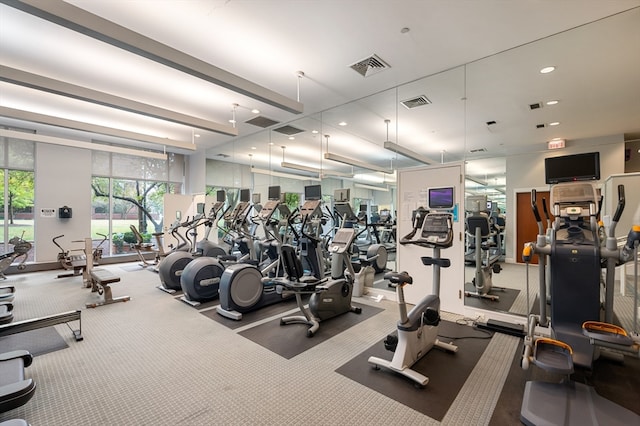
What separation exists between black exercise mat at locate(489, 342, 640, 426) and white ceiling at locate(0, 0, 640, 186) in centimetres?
284

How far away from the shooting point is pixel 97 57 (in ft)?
13.4

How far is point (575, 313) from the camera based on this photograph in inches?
104

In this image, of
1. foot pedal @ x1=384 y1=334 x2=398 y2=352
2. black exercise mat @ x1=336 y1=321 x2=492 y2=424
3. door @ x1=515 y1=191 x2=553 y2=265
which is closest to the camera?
black exercise mat @ x1=336 y1=321 x2=492 y2=424

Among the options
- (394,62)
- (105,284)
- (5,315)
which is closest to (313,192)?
(394,62)

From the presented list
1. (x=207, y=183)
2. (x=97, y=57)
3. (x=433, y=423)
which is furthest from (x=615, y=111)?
(x=207, y=183)

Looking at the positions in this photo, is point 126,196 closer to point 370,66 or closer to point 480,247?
point 370,66

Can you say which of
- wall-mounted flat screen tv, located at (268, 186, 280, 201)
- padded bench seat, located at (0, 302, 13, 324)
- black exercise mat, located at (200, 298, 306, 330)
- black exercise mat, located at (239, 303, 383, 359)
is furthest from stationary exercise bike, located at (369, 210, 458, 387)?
padded bench seat, located at (0, 302, 13, 324)

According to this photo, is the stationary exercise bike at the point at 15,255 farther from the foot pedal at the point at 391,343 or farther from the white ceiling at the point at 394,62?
the foot pedal at the point at 391,343

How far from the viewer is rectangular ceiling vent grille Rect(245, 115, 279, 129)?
21.6 feet

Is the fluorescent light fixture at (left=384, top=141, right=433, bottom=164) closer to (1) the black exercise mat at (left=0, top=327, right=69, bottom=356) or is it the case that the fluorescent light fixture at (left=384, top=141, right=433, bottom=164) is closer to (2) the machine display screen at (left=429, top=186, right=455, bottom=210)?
(2) the machine display screen at (left=429, top=186, right=455, bottom=210)

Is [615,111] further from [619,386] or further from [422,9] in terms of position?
[619,386]

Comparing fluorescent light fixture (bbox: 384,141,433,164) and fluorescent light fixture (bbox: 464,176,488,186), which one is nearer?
fluorescent light fixture (bbox: 464,176,488,186)

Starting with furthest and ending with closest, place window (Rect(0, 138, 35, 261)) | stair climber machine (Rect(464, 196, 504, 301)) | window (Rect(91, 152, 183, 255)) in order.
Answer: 1. window (Rect(91, 152, 183, 255))
2. window (Rect(0, 138, 35, 261))
3. stair climber machine (Rect(464, 196, 504, 301))

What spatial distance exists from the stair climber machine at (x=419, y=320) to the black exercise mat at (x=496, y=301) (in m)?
1.59
